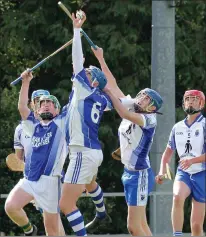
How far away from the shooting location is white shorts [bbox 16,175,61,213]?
45.4ft

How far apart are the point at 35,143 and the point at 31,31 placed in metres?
10.2

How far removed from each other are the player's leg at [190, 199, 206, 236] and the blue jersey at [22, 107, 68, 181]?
80.7 inches

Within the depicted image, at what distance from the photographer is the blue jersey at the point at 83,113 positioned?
13.2 meters

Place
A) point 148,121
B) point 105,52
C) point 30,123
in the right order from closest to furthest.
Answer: point 148,121, point 30,123, point 105,52

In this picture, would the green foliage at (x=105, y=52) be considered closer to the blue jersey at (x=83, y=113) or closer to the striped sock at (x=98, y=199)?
the striped sock at (x=98, y=199)

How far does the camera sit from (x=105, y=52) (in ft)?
77.0

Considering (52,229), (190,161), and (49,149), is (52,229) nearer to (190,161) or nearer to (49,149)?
(49,149)

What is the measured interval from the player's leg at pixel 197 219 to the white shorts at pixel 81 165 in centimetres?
224

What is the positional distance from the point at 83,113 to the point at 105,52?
1031 cm

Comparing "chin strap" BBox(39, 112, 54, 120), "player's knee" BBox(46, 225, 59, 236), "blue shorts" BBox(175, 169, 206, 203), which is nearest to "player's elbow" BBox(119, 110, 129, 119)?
"chin strap" BBox(39, 112, 54, 120)

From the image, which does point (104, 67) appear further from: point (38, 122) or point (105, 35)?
point (105, 35)

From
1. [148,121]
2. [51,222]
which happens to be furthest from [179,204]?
[51,222]

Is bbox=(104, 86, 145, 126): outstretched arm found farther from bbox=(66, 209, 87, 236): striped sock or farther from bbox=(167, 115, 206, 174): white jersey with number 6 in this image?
bbox=(167, 115, 206, 174): white jersey with number 6

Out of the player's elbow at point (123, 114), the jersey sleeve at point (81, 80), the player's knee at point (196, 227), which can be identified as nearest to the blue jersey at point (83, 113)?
the jersey sleeve at point (81, 80)
